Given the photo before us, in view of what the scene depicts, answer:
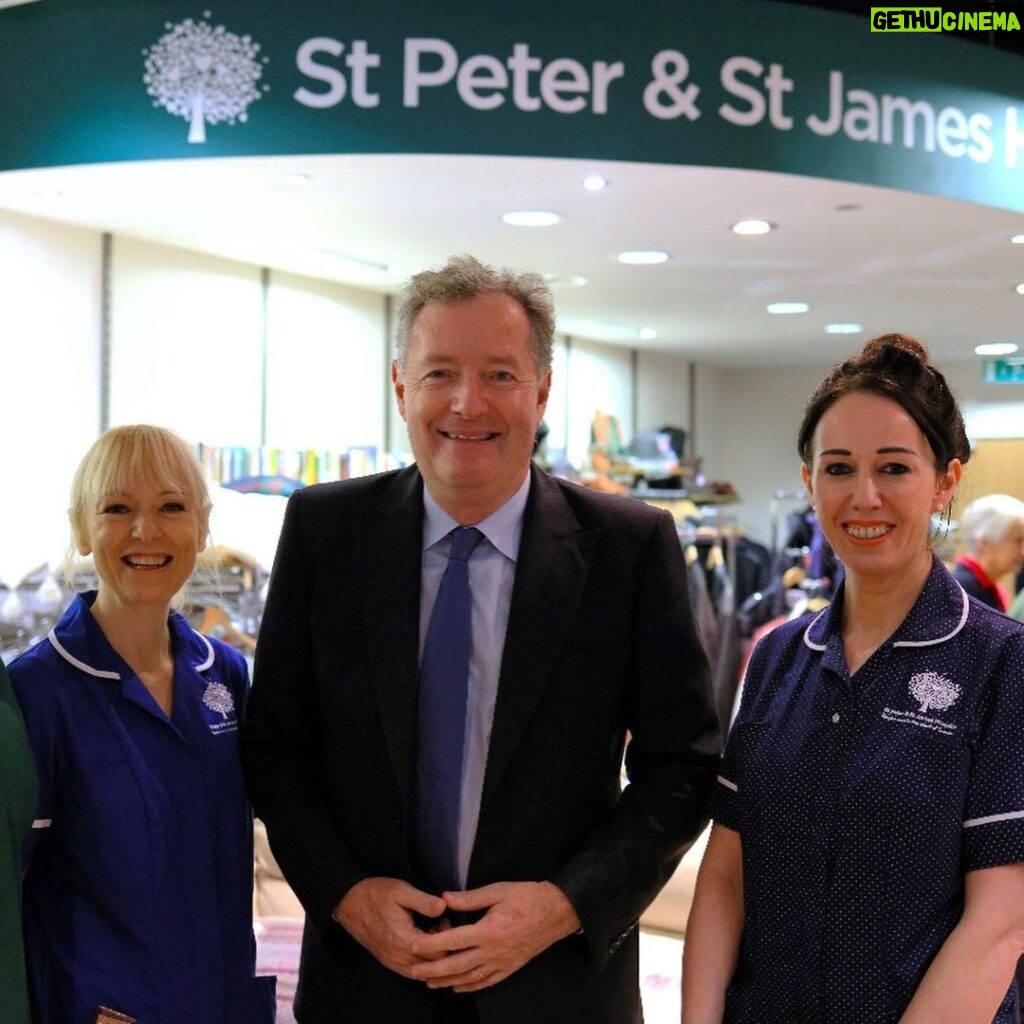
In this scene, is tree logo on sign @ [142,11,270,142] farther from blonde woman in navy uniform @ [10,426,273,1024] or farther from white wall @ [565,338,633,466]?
white wall @ [565,338,633,466]

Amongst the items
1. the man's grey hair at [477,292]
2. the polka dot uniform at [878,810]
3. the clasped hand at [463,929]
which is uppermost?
the man's grey hair at [477,292]

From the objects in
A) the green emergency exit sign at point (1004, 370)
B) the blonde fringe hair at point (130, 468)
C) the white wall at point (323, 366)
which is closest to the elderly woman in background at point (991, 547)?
the white wall at point (323, 366)

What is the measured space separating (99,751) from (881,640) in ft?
3.61

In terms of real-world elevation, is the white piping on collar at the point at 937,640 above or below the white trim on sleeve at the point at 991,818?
above

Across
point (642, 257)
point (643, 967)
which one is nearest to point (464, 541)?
point (643, 967)

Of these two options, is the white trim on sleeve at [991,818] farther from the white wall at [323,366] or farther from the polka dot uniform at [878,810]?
the white wall at [323,366]

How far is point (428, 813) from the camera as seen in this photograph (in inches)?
70.8

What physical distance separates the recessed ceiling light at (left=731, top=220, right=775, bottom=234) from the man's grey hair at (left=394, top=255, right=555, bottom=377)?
11.7 feet

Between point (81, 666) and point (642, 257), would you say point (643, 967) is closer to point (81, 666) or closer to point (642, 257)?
point (81, 666)

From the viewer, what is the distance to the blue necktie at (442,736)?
70.4 inches

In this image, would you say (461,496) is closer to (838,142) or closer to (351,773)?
(351,773)

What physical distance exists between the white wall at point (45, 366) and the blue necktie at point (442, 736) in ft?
12.2

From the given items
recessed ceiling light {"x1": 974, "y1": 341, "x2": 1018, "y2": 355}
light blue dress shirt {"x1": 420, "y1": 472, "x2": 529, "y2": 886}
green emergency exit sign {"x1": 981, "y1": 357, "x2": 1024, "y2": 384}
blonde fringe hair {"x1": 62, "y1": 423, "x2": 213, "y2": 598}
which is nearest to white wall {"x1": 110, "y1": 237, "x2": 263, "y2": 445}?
blonde fringe hair {"x1": 62, "y1": 423, "x2": 213, "y2": 598}

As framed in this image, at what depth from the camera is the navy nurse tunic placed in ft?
5.87
